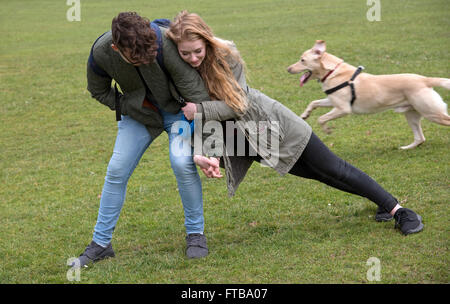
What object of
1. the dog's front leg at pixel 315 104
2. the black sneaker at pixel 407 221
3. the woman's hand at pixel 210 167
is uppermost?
the woman's hand at pixel 210 167

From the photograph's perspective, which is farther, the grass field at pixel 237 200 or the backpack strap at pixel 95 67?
the grass field at pixel 237 200

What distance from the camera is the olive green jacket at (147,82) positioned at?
4027mm

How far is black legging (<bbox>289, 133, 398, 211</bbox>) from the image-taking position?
461 centimetres

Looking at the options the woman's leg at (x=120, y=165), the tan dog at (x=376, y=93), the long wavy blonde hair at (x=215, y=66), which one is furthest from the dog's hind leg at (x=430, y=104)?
the woman's leg at (x=120, y=165)

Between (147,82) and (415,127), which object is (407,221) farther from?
(415,127)

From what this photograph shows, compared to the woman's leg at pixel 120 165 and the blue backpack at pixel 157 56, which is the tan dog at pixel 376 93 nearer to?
the woman's leg at pixel 120 165

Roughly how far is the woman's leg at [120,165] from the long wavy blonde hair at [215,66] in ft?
2.26

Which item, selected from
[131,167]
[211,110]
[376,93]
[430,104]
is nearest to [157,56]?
[211,110]

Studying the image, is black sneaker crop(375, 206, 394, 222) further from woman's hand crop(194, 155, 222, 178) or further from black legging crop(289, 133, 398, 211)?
woman's hand crop(194, 155, 222, 178)

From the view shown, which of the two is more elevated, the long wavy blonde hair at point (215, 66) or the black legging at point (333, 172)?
the long wavy blonde hair at point (215, 66)

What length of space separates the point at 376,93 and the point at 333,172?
2887mm

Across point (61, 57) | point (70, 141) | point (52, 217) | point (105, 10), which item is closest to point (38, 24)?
point (105, 10)

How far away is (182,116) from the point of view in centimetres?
442
